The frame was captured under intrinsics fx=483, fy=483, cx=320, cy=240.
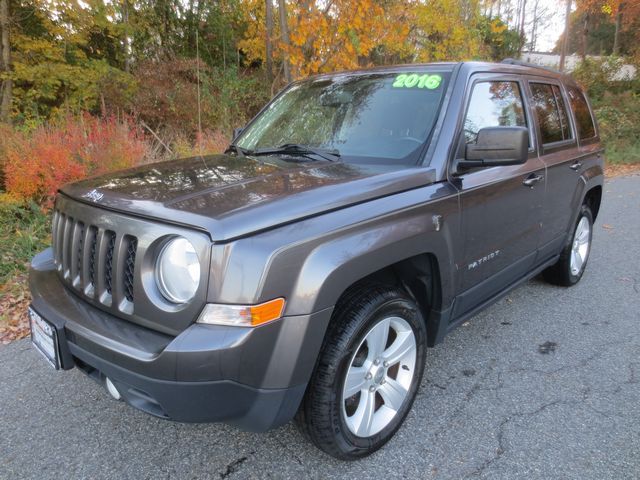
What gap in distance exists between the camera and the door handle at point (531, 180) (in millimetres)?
3082

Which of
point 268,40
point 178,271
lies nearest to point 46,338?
point 178,271

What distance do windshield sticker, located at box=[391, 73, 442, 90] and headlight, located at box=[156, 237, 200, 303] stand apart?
1726mm

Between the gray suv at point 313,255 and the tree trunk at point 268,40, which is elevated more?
the tree trunk at point 268,40

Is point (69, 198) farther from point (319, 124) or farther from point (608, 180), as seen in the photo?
point (608, 180)

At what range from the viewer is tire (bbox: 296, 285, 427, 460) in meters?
1.98

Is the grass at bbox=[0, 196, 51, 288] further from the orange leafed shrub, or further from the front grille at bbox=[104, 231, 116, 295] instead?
the front grille at bbox=[104, 231, 116, 295]

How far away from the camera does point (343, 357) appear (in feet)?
6.52

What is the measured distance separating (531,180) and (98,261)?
2594 mm

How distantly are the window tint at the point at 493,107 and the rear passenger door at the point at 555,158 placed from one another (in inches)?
8.8

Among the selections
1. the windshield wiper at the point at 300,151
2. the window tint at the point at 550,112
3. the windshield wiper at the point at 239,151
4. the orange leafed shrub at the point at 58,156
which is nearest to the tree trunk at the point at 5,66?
the orange leafed shrub at the point at 58,156

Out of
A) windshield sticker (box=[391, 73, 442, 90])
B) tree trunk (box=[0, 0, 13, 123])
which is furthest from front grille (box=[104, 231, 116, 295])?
tree trunk (box=[0, 0, 13, 123])

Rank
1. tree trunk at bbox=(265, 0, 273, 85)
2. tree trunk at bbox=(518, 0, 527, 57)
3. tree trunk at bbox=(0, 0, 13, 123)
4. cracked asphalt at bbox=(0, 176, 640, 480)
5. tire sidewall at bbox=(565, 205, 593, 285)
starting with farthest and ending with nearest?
tree trunk at bbox=(518, 0, 527, 57), tree trunk at bbox=(265, 0, 273, 85), tree trunk at bbox=(0, 0, 13, 123), tire sidewall at bbox=(565, 205, 593, 285), cracked asphalt at bbox=(0, 176, 640, 480)

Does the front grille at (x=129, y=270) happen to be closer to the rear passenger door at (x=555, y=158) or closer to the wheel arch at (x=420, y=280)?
the wheel arch at (x=420, y=280)

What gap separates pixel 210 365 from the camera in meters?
1.65
